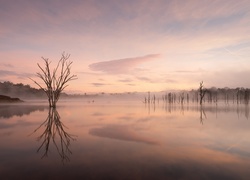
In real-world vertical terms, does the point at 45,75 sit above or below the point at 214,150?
above

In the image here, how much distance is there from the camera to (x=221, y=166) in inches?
205

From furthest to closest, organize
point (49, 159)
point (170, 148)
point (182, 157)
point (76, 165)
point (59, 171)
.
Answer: point (170, 148)
point (182, 157)
point (49, 159)
point (76, 165)
point (59, 171)

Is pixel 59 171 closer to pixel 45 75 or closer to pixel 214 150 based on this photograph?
pixel 214 150

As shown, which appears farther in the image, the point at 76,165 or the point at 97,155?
the point at 97,155

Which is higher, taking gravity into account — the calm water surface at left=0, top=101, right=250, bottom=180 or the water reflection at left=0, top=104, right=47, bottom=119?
the water reflection at left=0, top=104, right=47, bottom=119

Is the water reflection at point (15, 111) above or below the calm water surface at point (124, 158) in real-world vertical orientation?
above

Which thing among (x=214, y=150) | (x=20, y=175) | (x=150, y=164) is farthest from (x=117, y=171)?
Answer: (x=214, y=150)

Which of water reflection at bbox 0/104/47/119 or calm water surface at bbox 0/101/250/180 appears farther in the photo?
water reflection at bbox 0/104/47/119

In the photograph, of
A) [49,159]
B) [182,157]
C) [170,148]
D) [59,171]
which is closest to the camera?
[59,171]

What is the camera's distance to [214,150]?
6.94 m

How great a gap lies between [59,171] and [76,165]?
52cm

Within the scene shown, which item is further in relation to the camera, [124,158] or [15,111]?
[15,111]

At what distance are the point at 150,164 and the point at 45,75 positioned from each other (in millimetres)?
30379

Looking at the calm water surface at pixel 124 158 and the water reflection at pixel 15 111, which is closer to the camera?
the calm water surface at pixel 124 158
